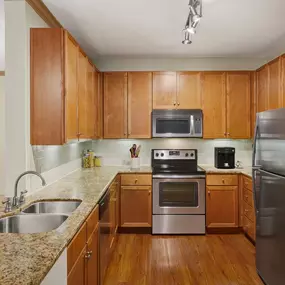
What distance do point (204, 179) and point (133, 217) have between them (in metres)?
1.14

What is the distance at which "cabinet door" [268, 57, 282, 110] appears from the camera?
11.4ft

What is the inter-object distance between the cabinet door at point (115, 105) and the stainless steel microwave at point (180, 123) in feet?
1.62

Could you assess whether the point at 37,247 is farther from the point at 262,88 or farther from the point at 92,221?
the point at 262,88

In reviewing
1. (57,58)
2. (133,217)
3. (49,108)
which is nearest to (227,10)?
(57,58)

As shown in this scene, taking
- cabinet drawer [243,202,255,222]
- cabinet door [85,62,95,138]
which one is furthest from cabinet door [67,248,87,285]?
cabinet drawer [243,202,255,222]

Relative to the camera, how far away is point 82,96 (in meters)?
3.19

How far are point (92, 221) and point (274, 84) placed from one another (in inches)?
112

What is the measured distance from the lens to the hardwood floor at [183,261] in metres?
2.81

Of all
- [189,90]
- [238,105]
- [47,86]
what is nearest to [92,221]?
[47,86]

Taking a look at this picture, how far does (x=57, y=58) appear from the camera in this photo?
2.45 metres

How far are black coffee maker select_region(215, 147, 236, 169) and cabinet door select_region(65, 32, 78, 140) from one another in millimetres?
2298

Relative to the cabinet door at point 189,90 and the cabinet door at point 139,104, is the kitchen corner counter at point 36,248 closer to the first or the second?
the cabinet door at point 139,104

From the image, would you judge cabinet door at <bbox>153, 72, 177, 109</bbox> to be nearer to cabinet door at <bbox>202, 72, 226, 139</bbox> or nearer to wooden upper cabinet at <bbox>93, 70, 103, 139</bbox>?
cabinet door at <bbox>202, 72, 226, 139</bbox>

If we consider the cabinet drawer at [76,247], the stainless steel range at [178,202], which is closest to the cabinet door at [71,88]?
the cabinet drawer at [76,247]
